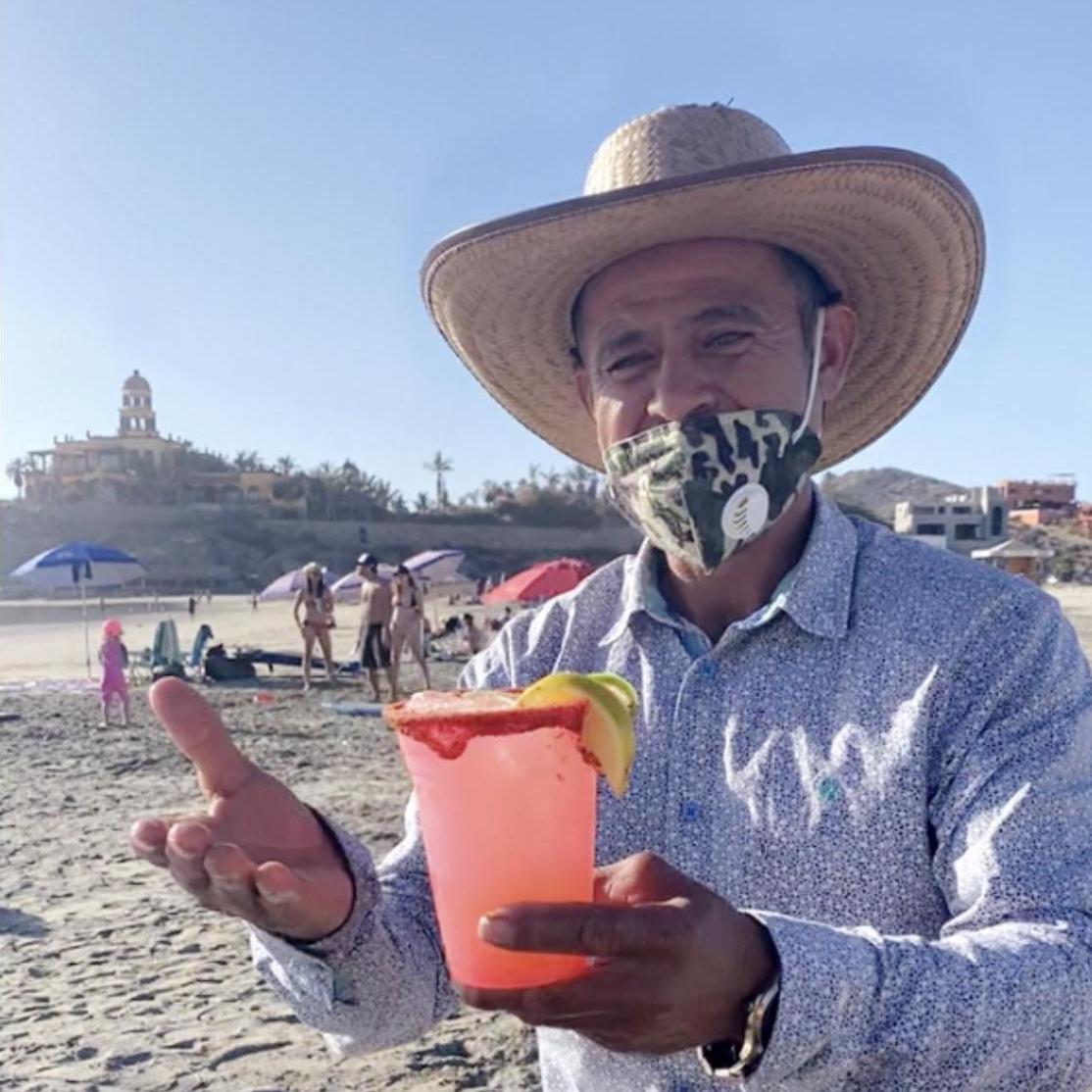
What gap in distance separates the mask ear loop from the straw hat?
12cm

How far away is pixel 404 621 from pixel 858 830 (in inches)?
561

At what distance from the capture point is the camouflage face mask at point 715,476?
1.91 metres

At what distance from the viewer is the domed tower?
95688 millimetres

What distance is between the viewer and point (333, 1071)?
4371 mm

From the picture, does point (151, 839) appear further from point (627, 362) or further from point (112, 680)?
point (112, 680)

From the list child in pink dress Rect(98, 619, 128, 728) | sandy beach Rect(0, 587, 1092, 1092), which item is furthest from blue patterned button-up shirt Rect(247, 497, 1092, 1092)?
child in pink dress Rect(98, 619, 128, 728)

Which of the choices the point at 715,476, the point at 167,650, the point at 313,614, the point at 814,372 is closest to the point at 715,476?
the point at 715,476

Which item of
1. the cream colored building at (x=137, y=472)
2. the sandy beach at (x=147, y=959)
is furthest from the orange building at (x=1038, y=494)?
the sandy beach at (x=147, y=959)

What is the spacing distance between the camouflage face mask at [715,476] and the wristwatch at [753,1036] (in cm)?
82

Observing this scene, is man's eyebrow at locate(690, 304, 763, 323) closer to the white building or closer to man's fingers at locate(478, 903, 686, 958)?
man's fingers at locate(478, 903, 686, 958)

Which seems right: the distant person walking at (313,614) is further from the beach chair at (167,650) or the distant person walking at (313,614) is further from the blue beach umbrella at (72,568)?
the blue beach umbrella at (72,568)

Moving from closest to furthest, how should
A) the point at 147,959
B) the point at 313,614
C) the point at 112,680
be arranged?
the point at 147,959
the point at 112,680
the point at 313,614

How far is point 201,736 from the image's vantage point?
1547 millimetres

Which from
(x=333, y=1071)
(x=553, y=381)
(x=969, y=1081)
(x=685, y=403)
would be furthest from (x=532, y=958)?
(x=333, y=1071)
